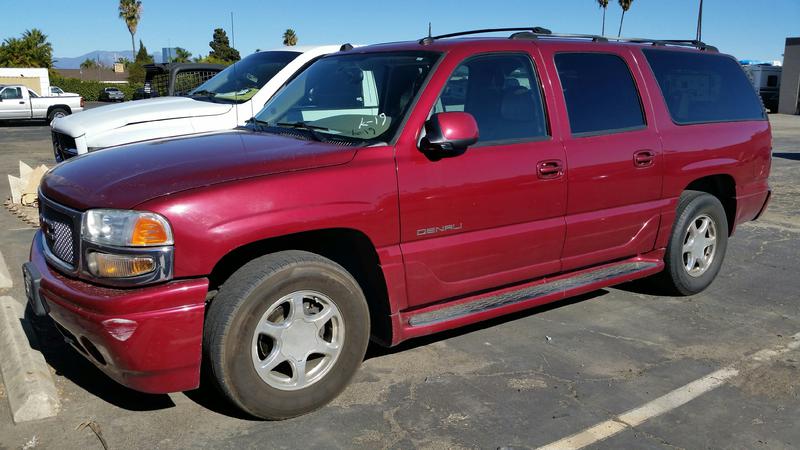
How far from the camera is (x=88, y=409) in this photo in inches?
143

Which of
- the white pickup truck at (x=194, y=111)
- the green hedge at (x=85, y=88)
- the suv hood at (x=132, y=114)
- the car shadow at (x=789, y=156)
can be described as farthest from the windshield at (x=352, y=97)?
the green hedge at (x=85, y=88)

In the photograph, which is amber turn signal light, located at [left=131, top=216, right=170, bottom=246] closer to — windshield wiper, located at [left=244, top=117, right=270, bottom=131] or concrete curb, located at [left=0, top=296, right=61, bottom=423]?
concrete curb, located at [left=0, top=296, right=61, bottom=423]

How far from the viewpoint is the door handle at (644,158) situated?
4.77 metres

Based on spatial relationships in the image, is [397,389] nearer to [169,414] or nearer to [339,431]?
[339,431]

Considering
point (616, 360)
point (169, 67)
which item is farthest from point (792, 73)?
point (616, 360)

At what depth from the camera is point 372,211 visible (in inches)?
142

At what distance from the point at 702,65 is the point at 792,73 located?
137ft

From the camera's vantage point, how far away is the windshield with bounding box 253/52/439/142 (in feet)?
13.1

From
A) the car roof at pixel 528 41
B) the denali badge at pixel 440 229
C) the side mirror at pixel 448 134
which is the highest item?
the car roof at pixel 528 41

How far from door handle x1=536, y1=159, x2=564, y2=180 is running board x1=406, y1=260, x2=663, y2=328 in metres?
0.69

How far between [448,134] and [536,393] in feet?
4.85

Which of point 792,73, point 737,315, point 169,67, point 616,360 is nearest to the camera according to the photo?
→ point 616,360

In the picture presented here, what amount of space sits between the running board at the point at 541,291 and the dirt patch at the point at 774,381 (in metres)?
1.03

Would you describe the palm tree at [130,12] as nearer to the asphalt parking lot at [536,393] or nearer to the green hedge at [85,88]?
the green hedge at [85,88]
